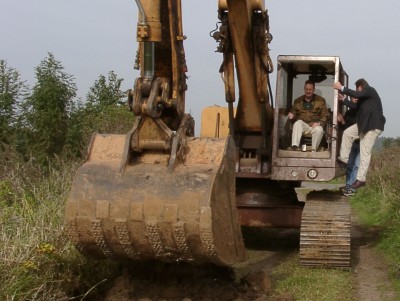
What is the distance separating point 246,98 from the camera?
9.70m

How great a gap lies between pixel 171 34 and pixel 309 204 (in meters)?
3.48

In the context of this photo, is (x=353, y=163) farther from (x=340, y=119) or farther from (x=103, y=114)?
(x=103, y=114)

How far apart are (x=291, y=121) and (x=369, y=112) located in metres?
1.06

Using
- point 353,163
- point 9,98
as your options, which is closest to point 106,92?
point 9,98

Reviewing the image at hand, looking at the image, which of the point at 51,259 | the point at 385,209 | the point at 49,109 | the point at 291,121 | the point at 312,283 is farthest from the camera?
the point at 49,109

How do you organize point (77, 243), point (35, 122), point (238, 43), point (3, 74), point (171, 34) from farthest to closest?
point (3, 74), point (35, 122), point (238, 43), point (171, 34), point (77, 243)

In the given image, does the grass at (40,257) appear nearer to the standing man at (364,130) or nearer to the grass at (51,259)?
the grass at (51,259)

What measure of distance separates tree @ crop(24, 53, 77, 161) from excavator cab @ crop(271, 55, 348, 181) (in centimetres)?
885

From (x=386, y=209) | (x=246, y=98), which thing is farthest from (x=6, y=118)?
(x=246, y=98)

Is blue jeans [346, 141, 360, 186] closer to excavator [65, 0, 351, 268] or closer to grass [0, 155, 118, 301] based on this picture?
excavator [65, 0, 351, 268]

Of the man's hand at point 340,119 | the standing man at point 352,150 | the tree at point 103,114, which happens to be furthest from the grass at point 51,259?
the tree at point 103,114

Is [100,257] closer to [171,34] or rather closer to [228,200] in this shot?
[228,200]

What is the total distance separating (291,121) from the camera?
10234 mm

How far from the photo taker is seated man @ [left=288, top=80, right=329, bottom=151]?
9.85 metres
